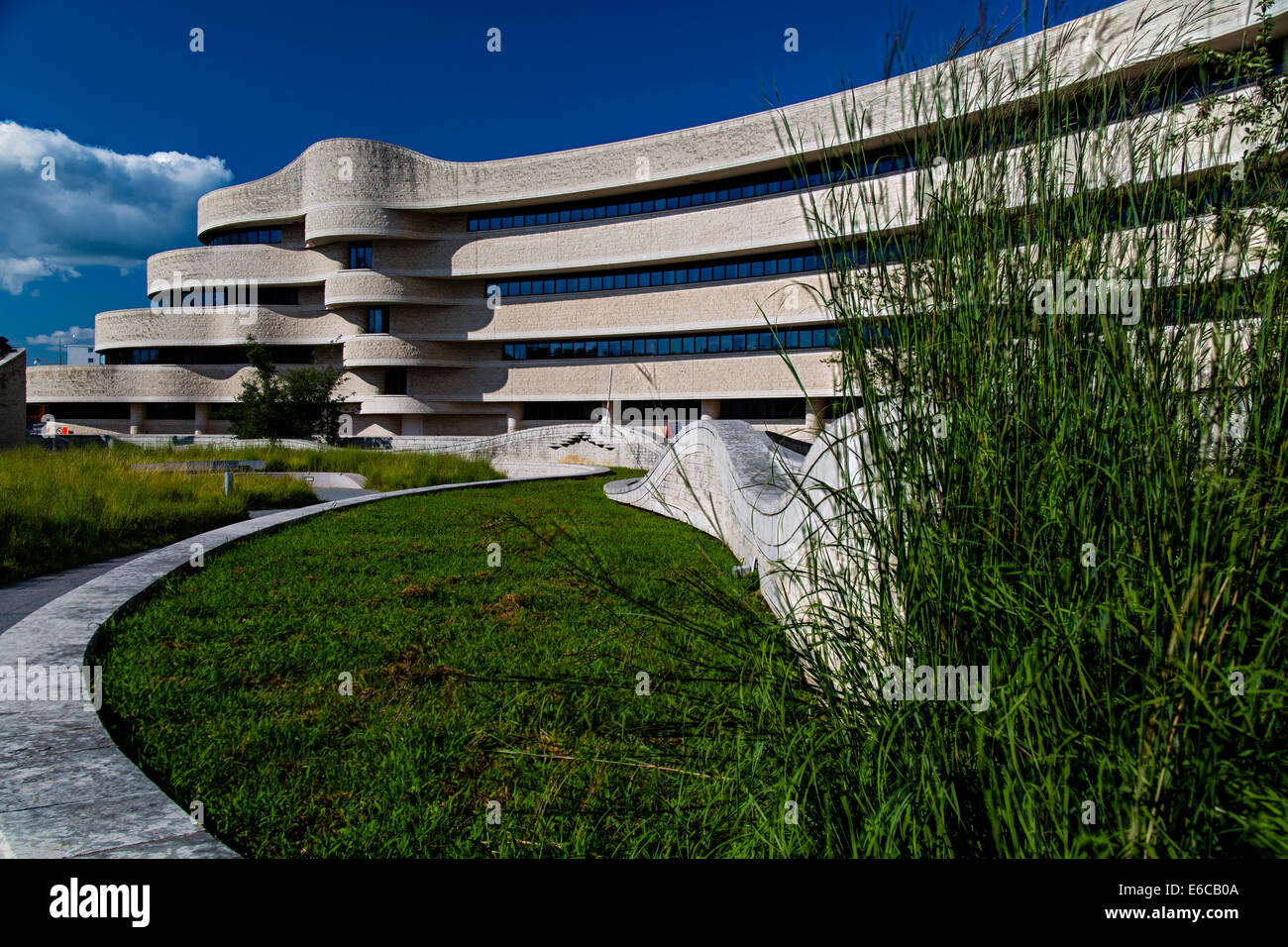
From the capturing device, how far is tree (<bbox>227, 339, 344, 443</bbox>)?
104 ft

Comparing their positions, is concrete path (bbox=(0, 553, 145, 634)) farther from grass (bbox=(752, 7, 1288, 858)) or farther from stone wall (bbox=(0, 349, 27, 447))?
stone wall (bbox=(0, 349, 27, 447))

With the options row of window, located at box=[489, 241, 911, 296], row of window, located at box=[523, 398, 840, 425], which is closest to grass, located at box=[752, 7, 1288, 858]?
row of window, located at box=[523, 398, 840, 425]

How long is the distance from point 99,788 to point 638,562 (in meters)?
5.19

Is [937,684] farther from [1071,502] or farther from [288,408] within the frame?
[288,408]

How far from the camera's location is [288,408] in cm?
3203

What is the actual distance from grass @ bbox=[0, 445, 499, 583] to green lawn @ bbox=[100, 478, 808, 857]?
244cm

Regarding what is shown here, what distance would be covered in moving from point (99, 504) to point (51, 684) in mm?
7085

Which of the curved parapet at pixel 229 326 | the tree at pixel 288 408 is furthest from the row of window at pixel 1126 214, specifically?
the curved parapet at pixel 229 326

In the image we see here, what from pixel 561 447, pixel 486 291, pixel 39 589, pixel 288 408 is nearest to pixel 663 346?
pixel 561 447

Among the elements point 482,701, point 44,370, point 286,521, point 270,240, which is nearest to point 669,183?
point 270,240

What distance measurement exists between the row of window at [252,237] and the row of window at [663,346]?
19.9m
